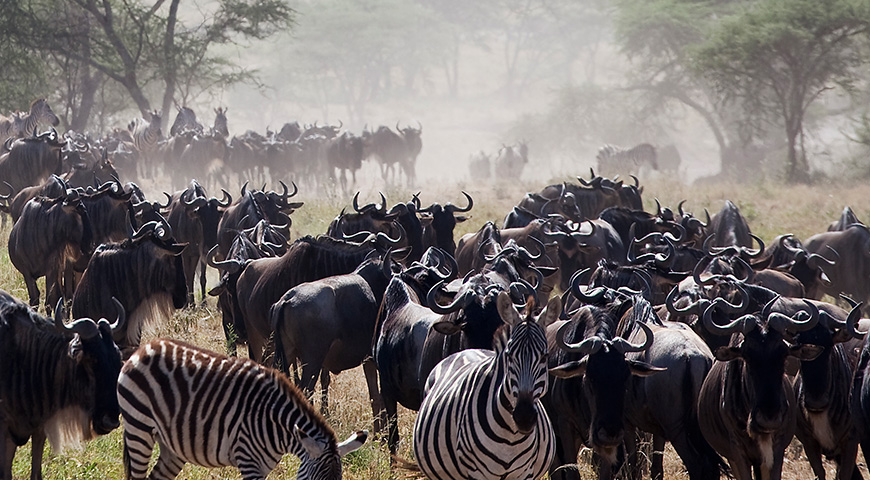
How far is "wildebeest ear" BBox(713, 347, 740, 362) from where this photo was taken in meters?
4.79

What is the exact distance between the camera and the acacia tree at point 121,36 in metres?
24.1

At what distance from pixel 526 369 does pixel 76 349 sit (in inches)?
94.9

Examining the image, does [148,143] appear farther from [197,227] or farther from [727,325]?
[727,325]

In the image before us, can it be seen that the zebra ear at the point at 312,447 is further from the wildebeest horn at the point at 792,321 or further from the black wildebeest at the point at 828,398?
the black wildebeest at the point at 828,398

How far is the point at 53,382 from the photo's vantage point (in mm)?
5195

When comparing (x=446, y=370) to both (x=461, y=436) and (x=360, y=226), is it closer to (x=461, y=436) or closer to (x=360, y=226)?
(x=461, y=436)

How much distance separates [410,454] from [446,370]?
1.31 metres

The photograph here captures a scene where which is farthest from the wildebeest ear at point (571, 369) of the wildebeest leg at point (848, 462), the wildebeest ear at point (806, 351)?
the wildebeest leg at point (848, 462)

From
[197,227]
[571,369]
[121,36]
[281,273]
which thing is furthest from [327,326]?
[121,36]

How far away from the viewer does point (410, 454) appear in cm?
598

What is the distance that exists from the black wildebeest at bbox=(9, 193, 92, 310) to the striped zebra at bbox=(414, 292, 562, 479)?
5.91 metres

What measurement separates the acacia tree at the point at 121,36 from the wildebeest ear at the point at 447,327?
20.5 meters

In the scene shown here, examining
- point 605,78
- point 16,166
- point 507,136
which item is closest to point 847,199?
point 16,166

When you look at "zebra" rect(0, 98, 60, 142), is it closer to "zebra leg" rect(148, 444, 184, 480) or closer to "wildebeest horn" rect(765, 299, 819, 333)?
"zebra leg" rect(148, 444, 184, 480)
